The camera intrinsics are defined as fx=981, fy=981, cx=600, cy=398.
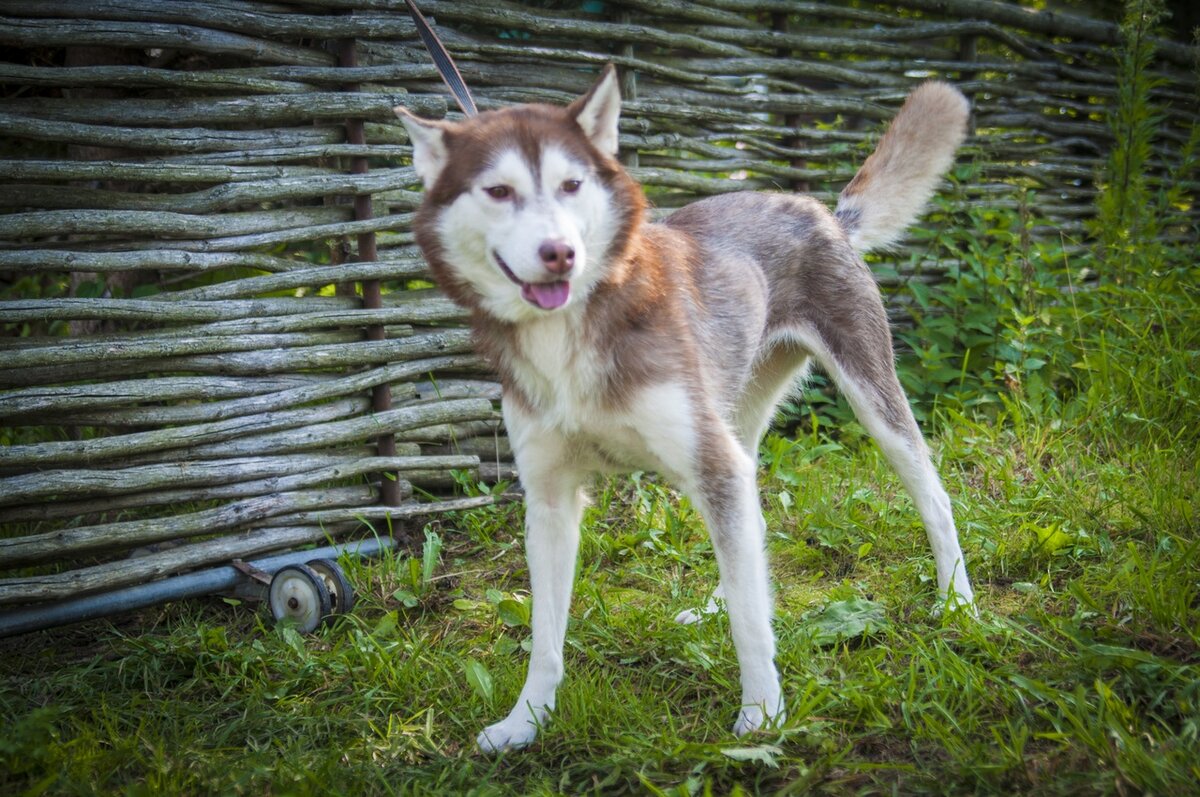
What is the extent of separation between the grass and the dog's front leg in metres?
0.11

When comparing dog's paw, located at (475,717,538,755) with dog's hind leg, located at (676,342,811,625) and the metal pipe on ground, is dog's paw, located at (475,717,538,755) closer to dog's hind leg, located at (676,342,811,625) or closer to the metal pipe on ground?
dog's hind leg, located at (676,342,811,625)

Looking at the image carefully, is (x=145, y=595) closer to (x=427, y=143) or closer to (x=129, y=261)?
(x=129, y=261)

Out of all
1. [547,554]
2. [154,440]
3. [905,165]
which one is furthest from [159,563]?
[905,165]

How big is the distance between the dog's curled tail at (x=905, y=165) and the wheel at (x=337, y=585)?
2471mm

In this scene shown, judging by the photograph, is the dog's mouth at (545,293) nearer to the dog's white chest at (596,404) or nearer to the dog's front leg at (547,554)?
the dog's white chest at (596,404)

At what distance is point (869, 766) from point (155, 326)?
10.4 ft

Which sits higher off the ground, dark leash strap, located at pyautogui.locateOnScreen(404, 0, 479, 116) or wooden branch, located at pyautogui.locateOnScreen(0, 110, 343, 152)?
dark leash strap, located at pyautogui.locateOnScreen(404, 0, 479, 116)

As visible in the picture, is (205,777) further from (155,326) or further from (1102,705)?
(1102,705)

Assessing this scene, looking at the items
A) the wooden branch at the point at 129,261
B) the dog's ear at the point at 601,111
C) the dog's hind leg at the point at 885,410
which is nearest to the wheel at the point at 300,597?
the wooden branch at the point at 129,261

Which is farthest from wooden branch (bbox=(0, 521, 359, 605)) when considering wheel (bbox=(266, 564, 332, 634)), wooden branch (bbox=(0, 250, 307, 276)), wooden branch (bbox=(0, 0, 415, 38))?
wooden branch (bbox=(0, 0, 415, 38))

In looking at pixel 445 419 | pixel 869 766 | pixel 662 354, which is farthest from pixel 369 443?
pixel 869 766

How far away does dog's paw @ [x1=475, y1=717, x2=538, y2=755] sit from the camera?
2.97 metres

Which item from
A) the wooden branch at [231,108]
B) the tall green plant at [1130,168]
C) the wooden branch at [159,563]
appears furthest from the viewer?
the tall green plant at [1130,168]

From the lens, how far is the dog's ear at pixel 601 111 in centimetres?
Result: 289
